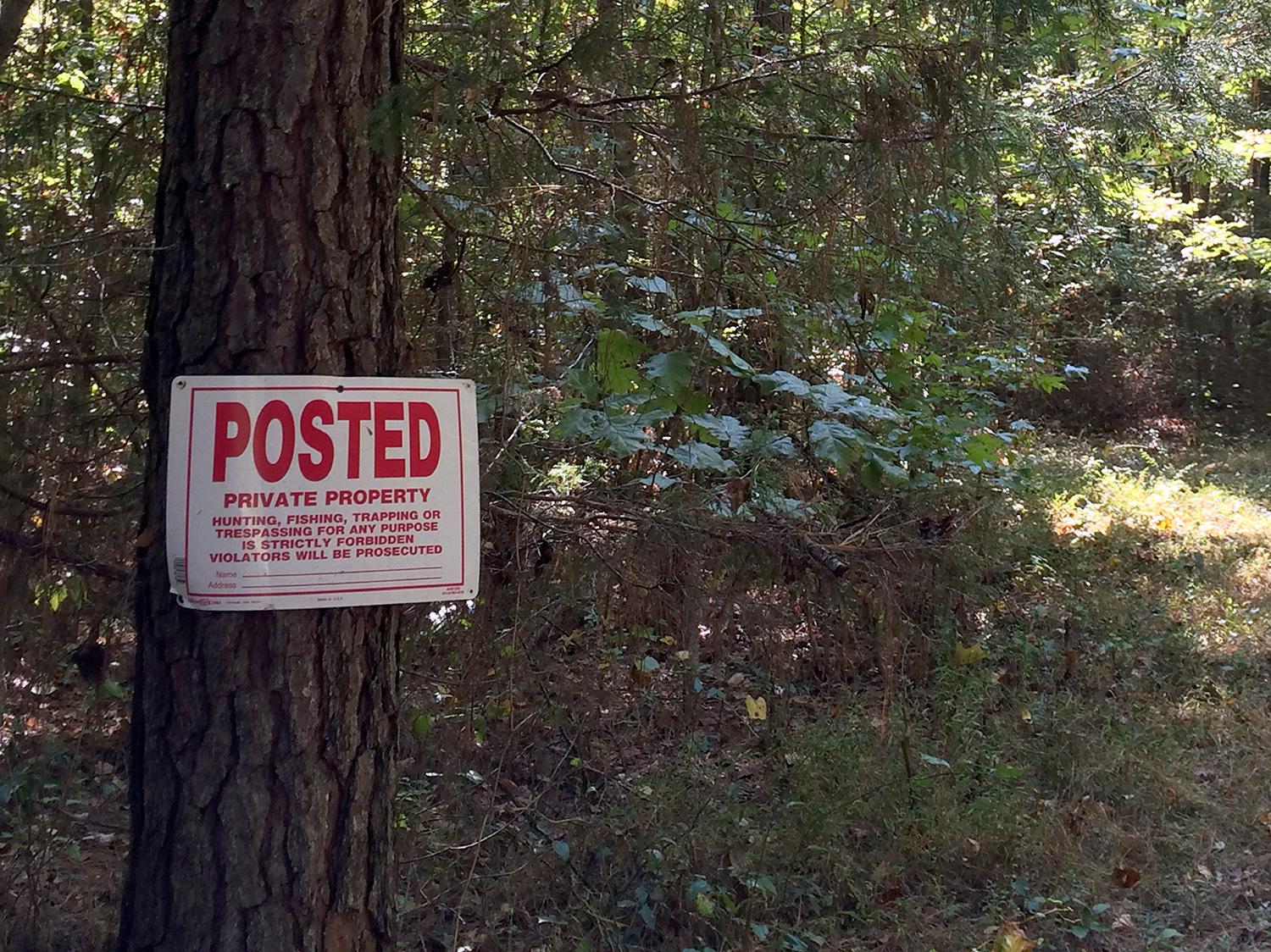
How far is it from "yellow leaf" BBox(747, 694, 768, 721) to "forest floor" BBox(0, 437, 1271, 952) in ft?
0.05

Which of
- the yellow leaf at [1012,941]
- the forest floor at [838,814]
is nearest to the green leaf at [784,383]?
the forest floor at [838,814]

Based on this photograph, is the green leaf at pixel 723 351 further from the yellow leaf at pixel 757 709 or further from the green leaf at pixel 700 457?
the yellow leaf at pixel 757 709

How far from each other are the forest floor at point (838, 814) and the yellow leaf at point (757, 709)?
2 cm

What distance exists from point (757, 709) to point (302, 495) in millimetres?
2788

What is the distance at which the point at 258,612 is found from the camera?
1507 mm

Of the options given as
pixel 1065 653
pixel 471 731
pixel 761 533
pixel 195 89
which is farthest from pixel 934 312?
pixel 195 89

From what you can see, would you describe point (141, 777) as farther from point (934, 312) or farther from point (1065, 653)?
point (1065, 653)

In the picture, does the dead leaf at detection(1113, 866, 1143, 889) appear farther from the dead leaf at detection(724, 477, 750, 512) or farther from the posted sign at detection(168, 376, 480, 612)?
the posted sign at detection(168, 376, 480, 612)

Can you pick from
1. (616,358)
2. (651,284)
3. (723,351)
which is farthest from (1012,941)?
(651,284)

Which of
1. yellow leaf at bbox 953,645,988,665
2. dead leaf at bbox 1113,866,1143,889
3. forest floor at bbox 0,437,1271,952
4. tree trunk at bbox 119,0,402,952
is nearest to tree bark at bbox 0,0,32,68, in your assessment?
→ tree trunk at bbox 119,0,402,952

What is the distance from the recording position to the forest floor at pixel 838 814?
114 inches

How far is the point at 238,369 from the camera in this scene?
4.95 feet

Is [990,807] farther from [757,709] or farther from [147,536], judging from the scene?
[147,536]

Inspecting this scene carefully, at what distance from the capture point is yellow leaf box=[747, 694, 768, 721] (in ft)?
12.8
